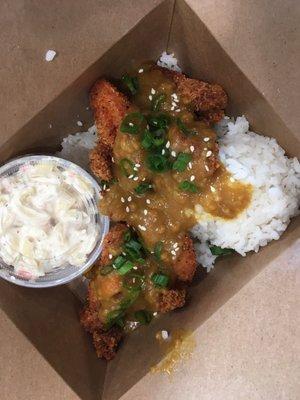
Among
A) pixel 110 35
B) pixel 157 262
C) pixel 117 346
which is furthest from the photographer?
pixel 117 346

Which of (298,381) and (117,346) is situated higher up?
(117,346)

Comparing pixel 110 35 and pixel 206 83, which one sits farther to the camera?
pixel 206 83

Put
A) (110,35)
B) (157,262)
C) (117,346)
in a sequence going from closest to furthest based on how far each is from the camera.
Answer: (110,35) → (157,262) → (117,346)

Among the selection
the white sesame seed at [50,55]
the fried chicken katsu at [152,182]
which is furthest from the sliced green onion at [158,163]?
the white sesame seed at [50,55]

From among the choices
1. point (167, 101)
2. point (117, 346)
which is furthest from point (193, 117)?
point (117, 346)

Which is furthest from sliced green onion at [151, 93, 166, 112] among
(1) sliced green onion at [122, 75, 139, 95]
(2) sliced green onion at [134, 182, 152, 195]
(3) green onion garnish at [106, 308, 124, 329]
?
(3) green onion garnish at [106, 308, 124, 329]

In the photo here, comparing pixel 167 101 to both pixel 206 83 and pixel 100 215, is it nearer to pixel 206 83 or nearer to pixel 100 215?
pixel 206 83

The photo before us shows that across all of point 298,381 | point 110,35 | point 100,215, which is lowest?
point 298,381
